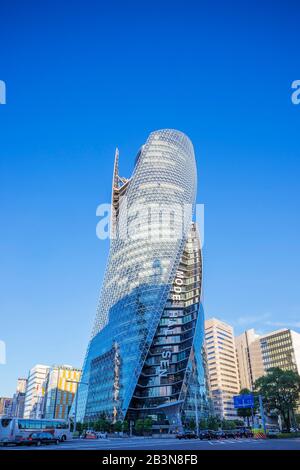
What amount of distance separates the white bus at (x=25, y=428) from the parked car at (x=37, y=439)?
336mm

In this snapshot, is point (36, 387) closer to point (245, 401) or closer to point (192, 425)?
point (192, 425)

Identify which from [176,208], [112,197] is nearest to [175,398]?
[176,208]

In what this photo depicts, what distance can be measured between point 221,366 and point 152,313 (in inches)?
3806

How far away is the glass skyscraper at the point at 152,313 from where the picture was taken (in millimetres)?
92875

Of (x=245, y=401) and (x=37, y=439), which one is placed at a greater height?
(x=245, y=401)

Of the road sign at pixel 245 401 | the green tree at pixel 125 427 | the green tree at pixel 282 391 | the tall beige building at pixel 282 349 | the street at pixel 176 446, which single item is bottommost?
the street at pixel 176 446

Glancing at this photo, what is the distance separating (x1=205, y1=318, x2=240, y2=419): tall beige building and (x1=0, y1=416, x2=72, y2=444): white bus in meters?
130

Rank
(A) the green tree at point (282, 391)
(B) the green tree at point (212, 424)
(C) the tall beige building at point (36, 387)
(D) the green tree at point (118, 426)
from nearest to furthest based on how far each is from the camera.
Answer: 1. (A) the green tree at point (282, 391)
2. (D) the green tree at point (118, 426)
3. (B) the green tree at point (212, 424)
4. (C) the tall beige building at point (36, 387)

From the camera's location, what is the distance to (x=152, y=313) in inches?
3819

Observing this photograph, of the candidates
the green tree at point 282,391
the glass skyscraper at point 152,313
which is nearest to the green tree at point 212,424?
the glass skyscraper at point 152,313

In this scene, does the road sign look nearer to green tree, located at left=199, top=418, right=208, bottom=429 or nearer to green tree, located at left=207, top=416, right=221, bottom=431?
green tree, located at left=199, top=418, right=208, bottom=429

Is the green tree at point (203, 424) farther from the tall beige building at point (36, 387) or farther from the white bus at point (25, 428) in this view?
the tall beige building at point (36, 387)

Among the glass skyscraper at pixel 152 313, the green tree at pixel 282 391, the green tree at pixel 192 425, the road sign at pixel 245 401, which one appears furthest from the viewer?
the glass skyscraper at pixel 152 313

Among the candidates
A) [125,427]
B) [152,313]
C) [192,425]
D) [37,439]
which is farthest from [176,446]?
[152,313]
